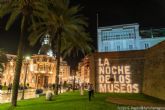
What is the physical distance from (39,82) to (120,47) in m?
45.6

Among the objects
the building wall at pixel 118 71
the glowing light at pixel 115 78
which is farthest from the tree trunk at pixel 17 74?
the glowing light at pixel 115 78

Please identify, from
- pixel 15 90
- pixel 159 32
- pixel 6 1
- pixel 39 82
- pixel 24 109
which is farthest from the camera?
pixel 39 82

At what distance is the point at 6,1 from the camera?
20.2 m

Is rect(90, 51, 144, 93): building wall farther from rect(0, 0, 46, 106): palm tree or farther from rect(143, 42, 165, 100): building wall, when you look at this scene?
rect(0, 0, 46, 106): palm tree

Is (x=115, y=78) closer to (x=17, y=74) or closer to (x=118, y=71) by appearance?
(x=118, y=71)

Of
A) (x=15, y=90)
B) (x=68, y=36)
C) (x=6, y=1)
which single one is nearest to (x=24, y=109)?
(x=15, y=90)

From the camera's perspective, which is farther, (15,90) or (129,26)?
(129,26)

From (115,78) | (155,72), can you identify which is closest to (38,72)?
(115,78)

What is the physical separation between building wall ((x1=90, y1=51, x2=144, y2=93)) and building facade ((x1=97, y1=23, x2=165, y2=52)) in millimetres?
64153

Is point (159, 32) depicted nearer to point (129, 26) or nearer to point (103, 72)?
point (129, 26)

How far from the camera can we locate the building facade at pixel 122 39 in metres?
98.3

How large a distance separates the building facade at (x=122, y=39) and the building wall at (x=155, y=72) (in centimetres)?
6850

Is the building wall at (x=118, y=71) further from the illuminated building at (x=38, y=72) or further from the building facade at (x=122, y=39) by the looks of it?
the illuminated building at (x=38, y=72)

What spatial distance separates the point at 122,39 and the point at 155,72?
7611 cm
